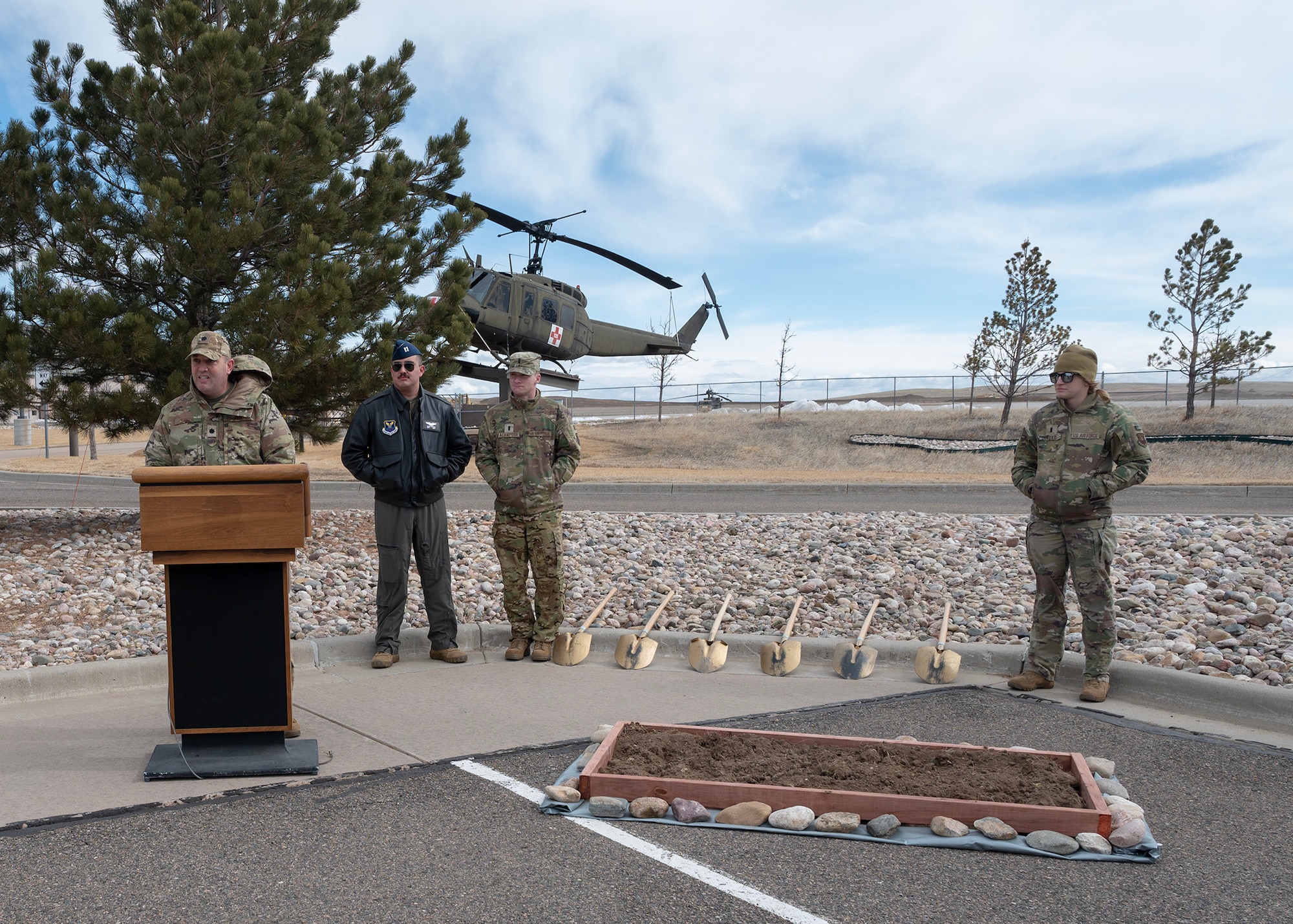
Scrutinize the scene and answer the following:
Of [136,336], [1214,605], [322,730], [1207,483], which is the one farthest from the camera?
[1207,483]

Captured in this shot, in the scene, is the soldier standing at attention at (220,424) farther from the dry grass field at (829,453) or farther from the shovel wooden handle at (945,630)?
the dry grass field at (829,453)

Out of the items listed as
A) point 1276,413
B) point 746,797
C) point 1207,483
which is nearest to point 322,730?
point 746,797

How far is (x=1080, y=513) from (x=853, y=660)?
1.67m

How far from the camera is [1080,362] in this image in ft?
19.2

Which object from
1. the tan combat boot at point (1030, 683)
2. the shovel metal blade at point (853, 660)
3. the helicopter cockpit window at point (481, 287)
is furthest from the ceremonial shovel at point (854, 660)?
the helicopter cockpit window at point (481, 287)

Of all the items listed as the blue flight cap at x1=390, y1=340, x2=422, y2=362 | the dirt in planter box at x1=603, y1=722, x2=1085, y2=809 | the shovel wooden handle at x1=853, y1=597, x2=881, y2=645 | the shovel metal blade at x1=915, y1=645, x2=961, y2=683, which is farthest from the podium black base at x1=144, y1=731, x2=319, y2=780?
the shovel metal blade at x1=915, y1=645, x2=961, y2=683

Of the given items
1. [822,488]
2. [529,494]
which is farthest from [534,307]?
[529,494]

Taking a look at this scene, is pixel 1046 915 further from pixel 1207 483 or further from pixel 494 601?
pixel 1207 483

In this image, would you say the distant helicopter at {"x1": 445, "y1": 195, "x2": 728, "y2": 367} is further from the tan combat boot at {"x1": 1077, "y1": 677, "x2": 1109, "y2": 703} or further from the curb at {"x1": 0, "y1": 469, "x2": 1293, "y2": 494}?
the tan combat boot at {"x1": 1077, "y1": 677, "x2": 1109, "y2": 703}

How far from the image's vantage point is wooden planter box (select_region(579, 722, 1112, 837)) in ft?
12.3

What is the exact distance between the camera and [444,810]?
3.99 m

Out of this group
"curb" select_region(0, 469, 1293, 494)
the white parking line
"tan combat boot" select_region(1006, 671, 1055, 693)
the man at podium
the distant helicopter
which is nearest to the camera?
the white parking line

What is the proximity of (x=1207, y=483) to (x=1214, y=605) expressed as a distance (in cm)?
1515

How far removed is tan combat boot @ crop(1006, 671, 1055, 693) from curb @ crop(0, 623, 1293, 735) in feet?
0.94
